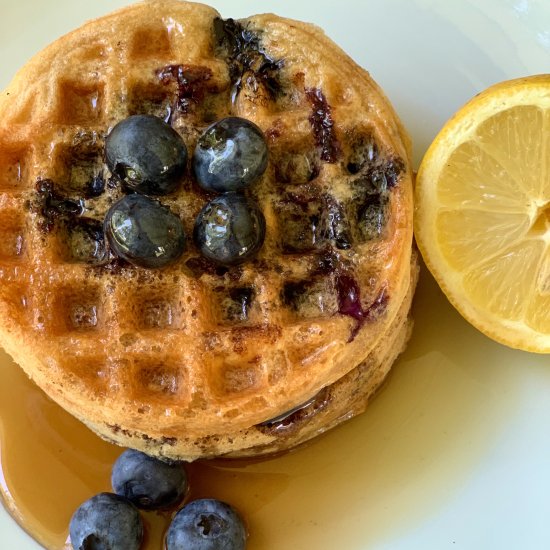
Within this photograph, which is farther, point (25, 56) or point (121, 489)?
point (25, 56)

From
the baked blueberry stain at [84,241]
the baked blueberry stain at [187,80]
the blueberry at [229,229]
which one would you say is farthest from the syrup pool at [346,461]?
the baked blueberry stain at [187,80]

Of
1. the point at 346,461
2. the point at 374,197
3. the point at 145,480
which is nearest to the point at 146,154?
the point at 374,197

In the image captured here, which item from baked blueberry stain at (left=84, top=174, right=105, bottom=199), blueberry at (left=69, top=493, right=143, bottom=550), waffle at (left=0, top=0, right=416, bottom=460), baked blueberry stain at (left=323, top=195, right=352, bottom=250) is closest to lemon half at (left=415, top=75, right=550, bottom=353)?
waffle at (left=0, top=0, right=416, bottom=460)

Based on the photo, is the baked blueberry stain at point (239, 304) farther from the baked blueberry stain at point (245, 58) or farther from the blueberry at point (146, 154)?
the baked blueberry stain at point (245, 58)

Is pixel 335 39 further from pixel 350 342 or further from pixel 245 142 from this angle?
pixel 350 342

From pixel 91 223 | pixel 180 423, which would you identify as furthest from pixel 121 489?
pixel 91 223

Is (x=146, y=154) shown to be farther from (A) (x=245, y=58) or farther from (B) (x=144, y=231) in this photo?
(A) (x=245, y=58)
